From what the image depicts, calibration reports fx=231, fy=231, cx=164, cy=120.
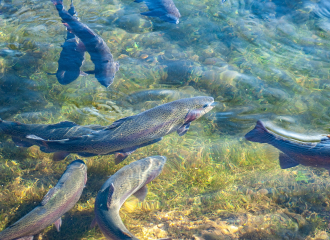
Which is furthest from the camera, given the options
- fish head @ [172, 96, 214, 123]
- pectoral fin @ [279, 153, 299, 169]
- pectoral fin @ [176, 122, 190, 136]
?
pectoral fin @ [176, 122, 190, 136]

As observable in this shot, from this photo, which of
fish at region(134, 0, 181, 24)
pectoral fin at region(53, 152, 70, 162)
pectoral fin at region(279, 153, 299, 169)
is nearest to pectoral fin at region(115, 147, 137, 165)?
pectoral fin at region(53, 152, 70, 162)

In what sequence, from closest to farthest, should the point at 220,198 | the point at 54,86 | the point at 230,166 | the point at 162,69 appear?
the point at 220,198, the point at 230,166, the point at 54,86, the point at 162,69

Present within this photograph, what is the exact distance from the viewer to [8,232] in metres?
3.38

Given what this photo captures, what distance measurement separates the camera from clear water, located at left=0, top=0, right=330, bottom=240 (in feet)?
13.5

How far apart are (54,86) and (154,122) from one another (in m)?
3.34

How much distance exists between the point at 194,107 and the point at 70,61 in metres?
3.56

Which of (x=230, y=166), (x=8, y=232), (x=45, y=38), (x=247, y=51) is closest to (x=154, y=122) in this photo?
(x=230, y=166)

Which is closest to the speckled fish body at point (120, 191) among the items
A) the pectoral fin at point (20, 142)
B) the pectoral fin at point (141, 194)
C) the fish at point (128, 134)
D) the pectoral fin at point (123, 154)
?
the pectoral fin at point (141, 194)

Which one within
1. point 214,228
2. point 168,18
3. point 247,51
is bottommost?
point 214,228

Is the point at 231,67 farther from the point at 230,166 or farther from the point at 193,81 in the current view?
the point at 230,166

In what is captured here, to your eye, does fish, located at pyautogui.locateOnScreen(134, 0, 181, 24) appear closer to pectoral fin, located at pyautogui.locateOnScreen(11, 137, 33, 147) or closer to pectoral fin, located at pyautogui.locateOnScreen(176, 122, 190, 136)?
pectoral fin, located at pyautogui.locateOnScreen(176, 122, 190, 136)

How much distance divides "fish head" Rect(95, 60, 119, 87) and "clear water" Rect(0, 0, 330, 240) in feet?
1.11

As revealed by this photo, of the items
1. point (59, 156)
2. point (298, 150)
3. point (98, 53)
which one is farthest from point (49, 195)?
point (298, 150)

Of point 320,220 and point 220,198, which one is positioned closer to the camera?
point 320,220
